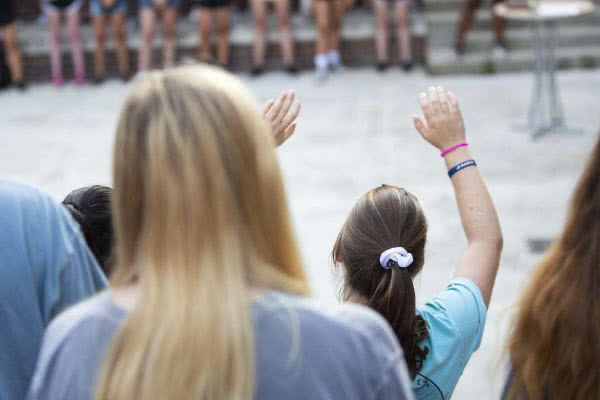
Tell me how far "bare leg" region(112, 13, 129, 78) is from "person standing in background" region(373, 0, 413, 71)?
2845 millimetres

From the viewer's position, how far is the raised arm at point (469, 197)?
1.79 metres

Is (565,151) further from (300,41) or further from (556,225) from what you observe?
(300,41)

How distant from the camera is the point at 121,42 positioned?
30.1 feet

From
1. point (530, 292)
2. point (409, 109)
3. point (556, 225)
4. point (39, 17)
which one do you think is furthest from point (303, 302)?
point (39, 17)

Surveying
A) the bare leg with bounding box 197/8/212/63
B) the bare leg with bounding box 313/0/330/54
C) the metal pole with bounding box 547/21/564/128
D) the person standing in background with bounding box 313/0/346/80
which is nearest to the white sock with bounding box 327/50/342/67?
the person standing in background with bounding box 313/0/346/80

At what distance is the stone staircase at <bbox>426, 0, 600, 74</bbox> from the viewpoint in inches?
337

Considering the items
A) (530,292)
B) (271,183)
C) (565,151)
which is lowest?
→ (565,151)

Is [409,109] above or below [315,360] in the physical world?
below

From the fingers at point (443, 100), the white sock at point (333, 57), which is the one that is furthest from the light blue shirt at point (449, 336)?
the white sock at point (333, 57)

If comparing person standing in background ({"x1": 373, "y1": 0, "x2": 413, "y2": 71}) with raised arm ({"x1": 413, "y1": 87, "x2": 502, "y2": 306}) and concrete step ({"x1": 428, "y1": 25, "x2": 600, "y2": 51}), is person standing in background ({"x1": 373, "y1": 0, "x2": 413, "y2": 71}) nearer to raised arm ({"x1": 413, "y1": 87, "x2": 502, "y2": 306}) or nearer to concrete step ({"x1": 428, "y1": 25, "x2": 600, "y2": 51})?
concrete step ({"x1": 428, "y1": 25, "x2": 600, "y2": 51})

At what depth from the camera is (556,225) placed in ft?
16.1

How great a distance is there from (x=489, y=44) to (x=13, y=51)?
529 cm

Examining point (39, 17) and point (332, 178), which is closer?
point (332, 178)

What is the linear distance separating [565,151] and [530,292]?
5.29 m
